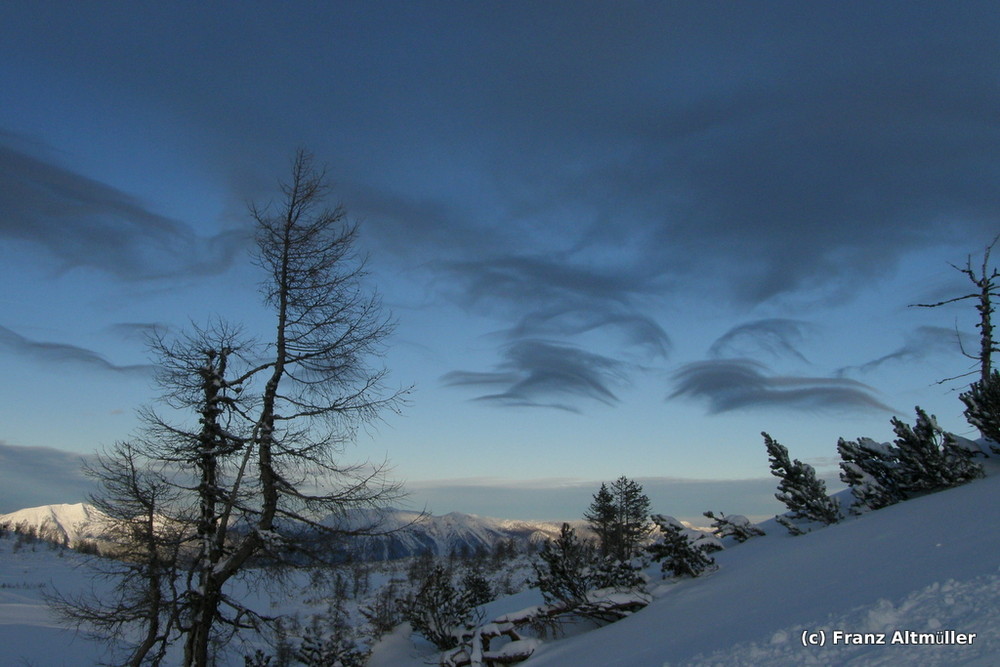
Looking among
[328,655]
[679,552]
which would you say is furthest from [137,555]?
[679,552]

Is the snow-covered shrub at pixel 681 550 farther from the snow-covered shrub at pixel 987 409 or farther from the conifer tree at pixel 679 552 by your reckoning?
the snow-covered shrub at pixel 987 409

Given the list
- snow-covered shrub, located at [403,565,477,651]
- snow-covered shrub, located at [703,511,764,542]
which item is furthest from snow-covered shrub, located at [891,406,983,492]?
snow-covered shrub, located at [403,565,477,651]

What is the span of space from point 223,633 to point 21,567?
28.1 metres

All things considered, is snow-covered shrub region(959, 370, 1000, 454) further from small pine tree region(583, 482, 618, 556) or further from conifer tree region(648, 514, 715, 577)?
small pine tree region(583, 482, 618, 556)

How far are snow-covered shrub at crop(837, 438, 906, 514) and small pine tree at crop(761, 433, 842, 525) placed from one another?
458mm

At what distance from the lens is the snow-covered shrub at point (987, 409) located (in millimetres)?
11087

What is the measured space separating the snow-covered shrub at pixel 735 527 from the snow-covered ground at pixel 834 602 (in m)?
1.03

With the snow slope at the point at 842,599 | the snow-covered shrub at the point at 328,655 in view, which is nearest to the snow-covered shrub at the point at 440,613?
the snow-covered shrub at the point at 328,655

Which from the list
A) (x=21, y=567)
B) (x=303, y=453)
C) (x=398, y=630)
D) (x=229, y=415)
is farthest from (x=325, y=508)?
(x=21, y=567)

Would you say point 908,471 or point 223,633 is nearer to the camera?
point 223,633

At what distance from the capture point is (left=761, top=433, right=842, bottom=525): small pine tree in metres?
12.0

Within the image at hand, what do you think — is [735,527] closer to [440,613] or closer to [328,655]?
[440,613]

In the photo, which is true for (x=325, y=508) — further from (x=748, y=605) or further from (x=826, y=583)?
(x=826, y=583)

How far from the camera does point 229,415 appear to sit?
33.2 ft
